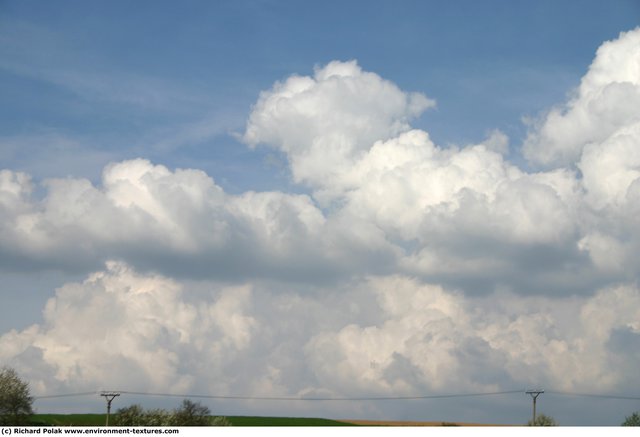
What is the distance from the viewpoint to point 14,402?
141250 millimetres

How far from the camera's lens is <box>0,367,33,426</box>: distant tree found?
13975cm

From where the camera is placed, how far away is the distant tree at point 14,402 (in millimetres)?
139750
